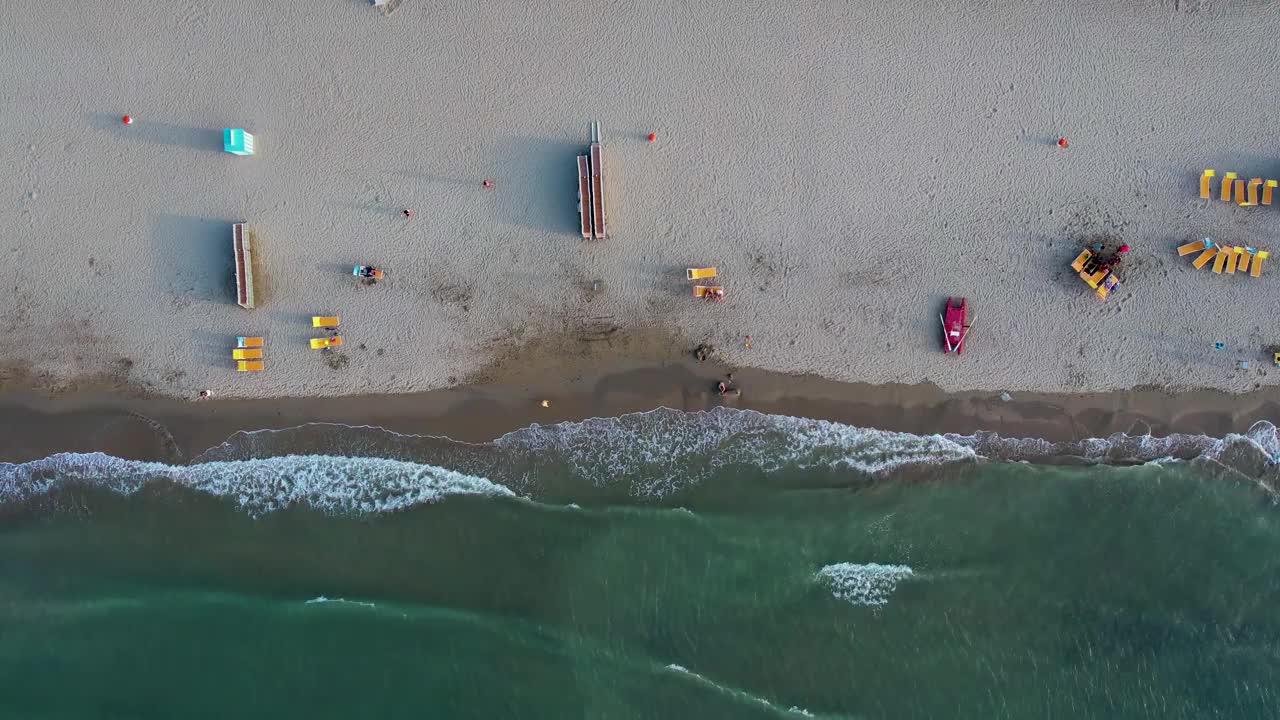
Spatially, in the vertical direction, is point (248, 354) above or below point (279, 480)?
above

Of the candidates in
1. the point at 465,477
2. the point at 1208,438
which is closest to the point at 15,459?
the point at 465,477

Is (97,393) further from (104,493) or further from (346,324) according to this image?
(346,324)

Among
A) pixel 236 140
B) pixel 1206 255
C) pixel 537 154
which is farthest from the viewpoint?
pixel 537 154

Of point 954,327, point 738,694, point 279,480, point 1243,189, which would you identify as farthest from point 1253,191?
point 279,480

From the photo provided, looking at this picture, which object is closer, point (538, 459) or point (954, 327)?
point (954, 327)

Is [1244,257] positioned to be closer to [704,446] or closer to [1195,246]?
[1195,246]

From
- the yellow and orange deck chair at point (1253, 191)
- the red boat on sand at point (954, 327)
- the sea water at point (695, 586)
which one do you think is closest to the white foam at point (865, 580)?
the sea water at point (695, 586)
